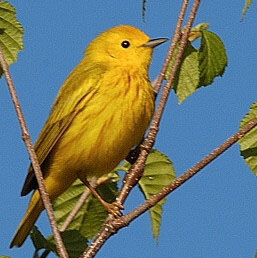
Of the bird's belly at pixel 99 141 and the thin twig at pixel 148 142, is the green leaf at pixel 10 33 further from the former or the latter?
the thin twig at pixel 148 142

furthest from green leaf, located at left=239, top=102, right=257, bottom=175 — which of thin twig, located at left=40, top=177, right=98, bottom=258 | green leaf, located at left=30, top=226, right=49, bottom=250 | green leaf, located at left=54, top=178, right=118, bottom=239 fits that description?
green leaf, located at left=54, top=178, right=118, bottom=239

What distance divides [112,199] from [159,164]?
380 mm

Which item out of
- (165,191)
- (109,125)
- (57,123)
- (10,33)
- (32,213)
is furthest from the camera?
(32,213)

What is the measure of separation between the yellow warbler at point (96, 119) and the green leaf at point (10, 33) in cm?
74

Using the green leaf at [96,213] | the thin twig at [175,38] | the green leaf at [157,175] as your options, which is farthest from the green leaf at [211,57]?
the green leaf at [96,213]

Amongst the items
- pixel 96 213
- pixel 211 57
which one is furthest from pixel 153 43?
pixel 96 213

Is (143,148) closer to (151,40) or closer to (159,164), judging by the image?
(159,164)

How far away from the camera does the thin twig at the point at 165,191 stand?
7.59 feet

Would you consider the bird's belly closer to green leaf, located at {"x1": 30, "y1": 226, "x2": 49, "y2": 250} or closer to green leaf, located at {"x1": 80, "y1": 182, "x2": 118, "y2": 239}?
green leaf, located at {"x1": 80, "y1": 182, "x2": 118, "y2": 239}

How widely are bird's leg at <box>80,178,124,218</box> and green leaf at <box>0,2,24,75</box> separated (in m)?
0.85

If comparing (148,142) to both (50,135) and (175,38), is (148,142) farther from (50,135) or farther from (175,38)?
(50,135)

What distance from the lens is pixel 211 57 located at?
3.44 metres

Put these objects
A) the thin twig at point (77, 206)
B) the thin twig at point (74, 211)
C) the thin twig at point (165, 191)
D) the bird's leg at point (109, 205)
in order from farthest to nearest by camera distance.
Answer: the thin twig at point (77, 206) → the thin twig at point (74, 211) → the bird's leg at point (109, 205) → the thin twig at point (165, 191)

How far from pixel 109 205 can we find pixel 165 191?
3.25ft
